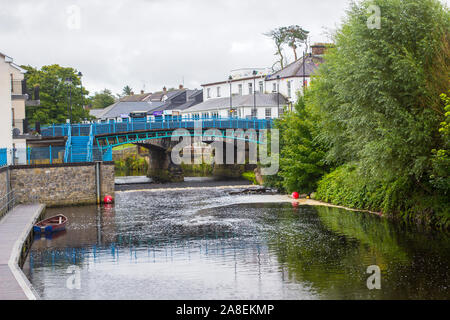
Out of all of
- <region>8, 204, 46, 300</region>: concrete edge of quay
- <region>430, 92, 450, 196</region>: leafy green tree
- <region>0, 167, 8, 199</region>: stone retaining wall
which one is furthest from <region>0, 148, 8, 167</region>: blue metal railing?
<region>430, 92, 450, 196</region>: leafy green tree

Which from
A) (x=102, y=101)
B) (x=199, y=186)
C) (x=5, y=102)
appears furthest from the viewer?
(x=102, y=101)

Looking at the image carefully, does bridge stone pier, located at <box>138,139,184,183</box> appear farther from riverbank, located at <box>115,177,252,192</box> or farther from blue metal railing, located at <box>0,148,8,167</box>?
blue metal railing, located at <box>0,148,8,167</box>

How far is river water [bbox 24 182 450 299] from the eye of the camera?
17.0 metres

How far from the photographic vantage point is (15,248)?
824 inches

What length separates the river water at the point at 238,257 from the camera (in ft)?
55.6

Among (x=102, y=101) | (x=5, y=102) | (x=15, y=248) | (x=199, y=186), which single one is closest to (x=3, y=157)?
(x=5, y=102)

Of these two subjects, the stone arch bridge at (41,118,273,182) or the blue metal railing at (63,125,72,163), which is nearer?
the blue metal railing at (63,125,72,163)

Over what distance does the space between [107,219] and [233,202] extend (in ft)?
34.1

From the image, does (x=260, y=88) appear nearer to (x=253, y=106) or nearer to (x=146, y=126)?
(x=253, y=106)

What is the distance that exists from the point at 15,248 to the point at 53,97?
148 feet

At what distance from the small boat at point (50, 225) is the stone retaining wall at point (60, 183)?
349 inches

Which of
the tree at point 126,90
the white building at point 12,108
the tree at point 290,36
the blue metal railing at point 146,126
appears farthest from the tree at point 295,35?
the tree at point 126,90

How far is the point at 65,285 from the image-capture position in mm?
17766

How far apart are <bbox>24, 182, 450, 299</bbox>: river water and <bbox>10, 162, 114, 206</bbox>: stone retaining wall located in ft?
15.6
